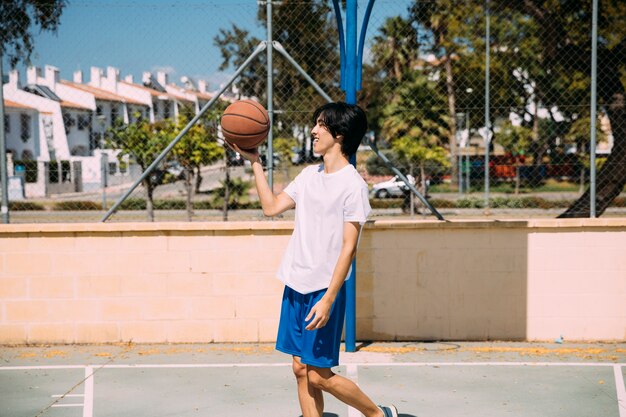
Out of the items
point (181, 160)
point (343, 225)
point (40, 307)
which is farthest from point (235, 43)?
point (343, 225)

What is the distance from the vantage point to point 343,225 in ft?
12.1

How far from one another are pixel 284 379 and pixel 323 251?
2.07m

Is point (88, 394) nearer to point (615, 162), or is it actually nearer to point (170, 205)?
point (170, 205)

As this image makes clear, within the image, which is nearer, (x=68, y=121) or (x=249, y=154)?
(x=249, y=154)

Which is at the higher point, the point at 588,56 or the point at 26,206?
the point at 588,56

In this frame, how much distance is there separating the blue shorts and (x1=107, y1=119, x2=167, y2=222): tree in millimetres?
4607

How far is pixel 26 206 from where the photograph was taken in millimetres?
8047

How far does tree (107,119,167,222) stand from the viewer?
866 cm

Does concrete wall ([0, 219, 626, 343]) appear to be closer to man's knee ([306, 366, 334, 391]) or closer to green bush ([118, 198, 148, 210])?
man's knee ([306, 366, 334, 391])

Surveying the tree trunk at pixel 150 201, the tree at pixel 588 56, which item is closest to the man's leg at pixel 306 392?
the tree at pixel 588 56

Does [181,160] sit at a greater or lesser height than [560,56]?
lesser

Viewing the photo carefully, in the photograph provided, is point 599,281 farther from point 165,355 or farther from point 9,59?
point 9,59

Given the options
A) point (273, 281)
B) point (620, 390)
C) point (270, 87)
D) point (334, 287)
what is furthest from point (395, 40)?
point (334, 287)

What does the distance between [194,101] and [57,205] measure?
1.87 metres
